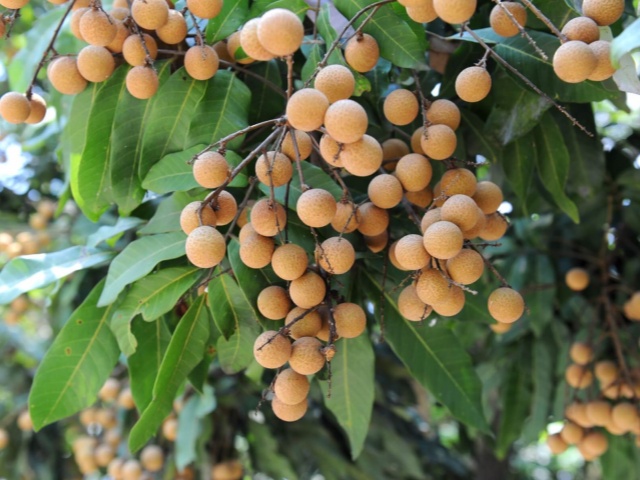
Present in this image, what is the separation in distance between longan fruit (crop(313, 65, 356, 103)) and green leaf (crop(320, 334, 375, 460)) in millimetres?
433

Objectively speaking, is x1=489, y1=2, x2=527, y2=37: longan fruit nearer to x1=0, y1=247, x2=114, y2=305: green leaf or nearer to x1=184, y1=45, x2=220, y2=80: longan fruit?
x1=184, y1=45, x2=220, y2=80: longan fruit

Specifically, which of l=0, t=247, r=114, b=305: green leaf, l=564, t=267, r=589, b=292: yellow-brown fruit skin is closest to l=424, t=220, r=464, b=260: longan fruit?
l=0, t=247, r=114, b=305: green leaf

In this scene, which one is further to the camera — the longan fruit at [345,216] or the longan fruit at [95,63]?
the longan fruit at [95,63]

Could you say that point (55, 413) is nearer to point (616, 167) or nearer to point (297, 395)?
point (297, 395)

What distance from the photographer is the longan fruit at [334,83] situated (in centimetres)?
70

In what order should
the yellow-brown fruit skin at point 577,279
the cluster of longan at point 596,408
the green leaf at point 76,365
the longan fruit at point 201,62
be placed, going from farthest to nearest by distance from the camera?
the yellow-brown fruit skin at point 577,279, the cluster of longan at point 596,408, the green leaf at point 76,365, the longan fruit at point 201,62

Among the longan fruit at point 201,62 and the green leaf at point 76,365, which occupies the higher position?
the longan fruit at point 201,62

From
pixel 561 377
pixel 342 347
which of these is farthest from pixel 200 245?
pixel 561 377

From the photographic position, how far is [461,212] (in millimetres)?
717

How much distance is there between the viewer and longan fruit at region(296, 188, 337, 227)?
2.33ft

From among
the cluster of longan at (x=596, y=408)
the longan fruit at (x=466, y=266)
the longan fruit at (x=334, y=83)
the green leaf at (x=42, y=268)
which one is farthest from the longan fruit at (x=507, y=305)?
the cluster of longan at (x=596, y=408)

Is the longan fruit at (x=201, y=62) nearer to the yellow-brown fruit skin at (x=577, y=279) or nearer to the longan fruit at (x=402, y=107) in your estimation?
the longan fruit at (x=402, y=107)

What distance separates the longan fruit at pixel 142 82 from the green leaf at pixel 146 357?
1.04 ft

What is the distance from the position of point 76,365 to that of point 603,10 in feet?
2.68
